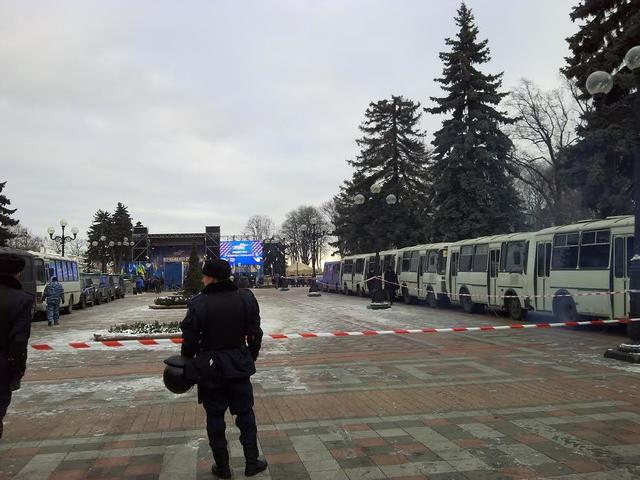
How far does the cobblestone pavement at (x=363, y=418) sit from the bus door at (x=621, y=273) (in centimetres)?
242

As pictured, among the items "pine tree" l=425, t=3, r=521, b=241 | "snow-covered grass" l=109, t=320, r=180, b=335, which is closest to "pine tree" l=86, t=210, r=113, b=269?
"pine tree" l=425, t=3, r=521, b=241

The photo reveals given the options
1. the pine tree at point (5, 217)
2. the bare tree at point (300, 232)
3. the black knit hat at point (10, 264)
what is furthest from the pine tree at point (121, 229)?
the black knit hat at point (10, 264)

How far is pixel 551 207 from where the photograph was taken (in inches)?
1607

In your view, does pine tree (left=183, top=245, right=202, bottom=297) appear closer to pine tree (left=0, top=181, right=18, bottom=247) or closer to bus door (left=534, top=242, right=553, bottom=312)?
bus door (left=534, top=242, right=553, bottom=312)

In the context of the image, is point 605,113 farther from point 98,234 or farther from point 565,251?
point 98,234

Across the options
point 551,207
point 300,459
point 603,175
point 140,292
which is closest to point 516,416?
point 300,459

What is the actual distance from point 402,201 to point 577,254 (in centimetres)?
2914

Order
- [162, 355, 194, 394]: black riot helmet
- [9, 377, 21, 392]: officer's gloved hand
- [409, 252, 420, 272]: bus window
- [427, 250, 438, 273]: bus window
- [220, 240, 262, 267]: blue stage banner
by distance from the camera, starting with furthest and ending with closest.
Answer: [220, 240, 262, 267]: blue stage banner → [409, 252, 420, 272]: bus window → [427, 250, 438, 273]: bus window → [9, 377, 21, 392]: officer's gloved hand → [162, 355, 194, 394]: black riot helmet

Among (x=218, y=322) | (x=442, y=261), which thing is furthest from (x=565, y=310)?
(x=218, y=322)

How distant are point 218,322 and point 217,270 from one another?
0.43 meters

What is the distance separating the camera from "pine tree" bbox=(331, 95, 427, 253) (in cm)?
4356

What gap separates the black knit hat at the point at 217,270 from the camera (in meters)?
4.43

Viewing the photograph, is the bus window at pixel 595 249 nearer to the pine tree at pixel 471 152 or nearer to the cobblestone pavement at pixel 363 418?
the cobblestone pavement at pixel 363 418

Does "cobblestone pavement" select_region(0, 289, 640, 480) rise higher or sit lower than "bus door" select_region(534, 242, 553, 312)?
lower
